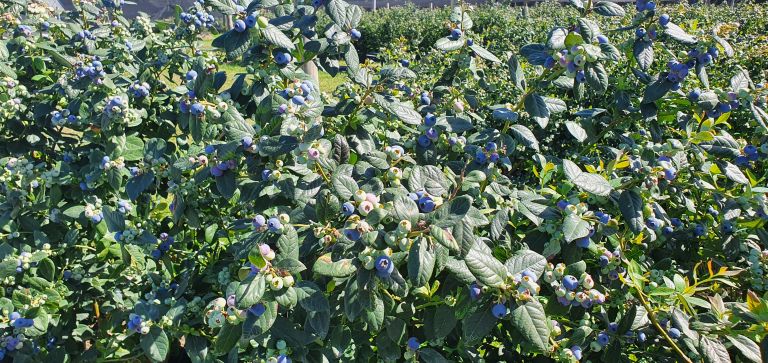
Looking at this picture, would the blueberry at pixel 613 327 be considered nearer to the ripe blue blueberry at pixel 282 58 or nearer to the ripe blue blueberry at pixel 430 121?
the ripe blue blueberry at pixel 430 121

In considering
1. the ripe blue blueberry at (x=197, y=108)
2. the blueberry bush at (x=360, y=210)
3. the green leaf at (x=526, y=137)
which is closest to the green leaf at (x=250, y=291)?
the blueberry bush at (x=360, y=210)

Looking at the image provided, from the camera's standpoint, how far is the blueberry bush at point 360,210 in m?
1.28

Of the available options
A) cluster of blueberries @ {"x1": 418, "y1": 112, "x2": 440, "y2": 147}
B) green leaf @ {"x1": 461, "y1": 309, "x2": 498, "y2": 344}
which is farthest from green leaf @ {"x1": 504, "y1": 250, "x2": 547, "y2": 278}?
cluster of blueberries @ {"x1": 418, "y1": 112, "x2": 440, "y2": 147}

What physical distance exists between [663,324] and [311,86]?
127 centimetres

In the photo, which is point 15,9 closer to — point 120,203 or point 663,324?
point 120,203

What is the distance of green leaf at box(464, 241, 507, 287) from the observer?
1.18 meters

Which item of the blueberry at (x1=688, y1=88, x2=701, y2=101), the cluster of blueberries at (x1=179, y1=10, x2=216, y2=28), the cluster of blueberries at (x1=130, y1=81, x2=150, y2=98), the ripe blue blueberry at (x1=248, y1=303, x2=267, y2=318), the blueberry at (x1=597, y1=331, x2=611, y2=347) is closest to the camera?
the ripe blue blueberry at (x1=248, y1=303, x2=267, y2=318)

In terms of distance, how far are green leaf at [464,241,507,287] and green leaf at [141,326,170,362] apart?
99 centimetres

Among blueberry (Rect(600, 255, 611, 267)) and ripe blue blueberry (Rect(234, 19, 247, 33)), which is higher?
ripe blue blueberry (Rect(234, 19, 247, 33))

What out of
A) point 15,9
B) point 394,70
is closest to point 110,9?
point 15,9

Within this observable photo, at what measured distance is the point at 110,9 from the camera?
99.0 inches

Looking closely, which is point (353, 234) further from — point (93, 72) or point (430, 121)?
point (93, 72)

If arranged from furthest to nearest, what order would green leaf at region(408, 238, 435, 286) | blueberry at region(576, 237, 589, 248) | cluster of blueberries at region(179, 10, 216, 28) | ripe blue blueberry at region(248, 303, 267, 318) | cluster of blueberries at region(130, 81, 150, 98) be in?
cluster of blueberries at region(179, 10, 216, 28), cluster of blueberries at region(130, 81, 150, 98), blueberry at region(576, 237, 589, 248), ripe blue blueberry at region(248, 303, 267, 318), green leaf at region(408, 238, 435, 286)

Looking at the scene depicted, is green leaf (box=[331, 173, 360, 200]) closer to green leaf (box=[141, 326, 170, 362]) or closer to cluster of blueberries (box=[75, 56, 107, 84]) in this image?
green leaf (box=[141, 326, 170, 362])
